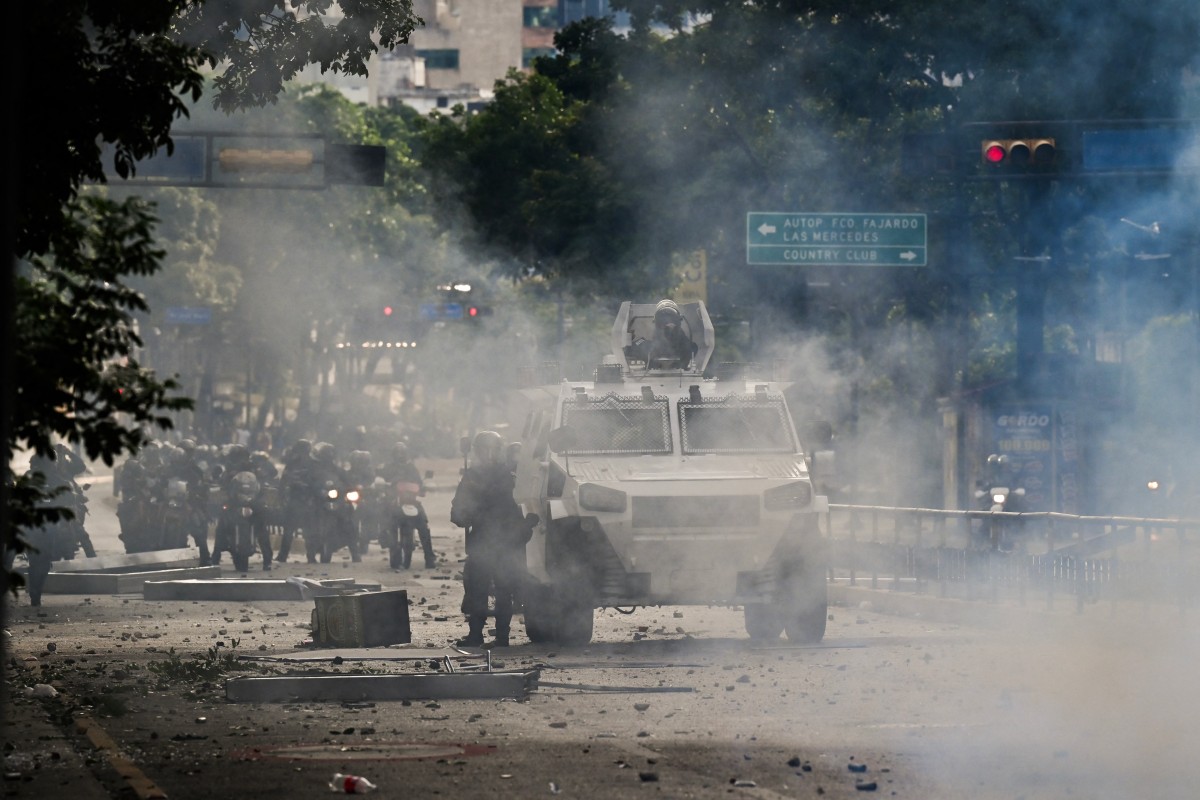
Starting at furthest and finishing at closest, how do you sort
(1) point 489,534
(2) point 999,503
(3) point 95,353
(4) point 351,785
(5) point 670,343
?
(2) point 999,503, (5) point 670,343, (1) point 489,534, (4) point 351,785, (3) point 95,353

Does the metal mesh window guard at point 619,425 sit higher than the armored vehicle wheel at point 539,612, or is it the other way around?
the metal mesh window guard at point 619,425

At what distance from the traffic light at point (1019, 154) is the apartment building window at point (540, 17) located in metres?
128

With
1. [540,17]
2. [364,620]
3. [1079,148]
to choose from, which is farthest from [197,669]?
[540,17]

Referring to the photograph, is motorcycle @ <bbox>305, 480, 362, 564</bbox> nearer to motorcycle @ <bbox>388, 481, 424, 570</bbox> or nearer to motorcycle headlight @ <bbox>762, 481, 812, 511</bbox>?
motorcycle @ <bbox>388, 481, 424, 570</bbox>

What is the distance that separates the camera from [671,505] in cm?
1645

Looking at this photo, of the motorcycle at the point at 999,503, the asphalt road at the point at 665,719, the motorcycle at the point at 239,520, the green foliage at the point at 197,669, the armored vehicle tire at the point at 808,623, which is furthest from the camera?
the motorcycle at the point at 239,520

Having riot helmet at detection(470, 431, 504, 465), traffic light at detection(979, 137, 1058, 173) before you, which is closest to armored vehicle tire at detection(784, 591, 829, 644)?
riot helmet at detection(470, 431, 504, 465)

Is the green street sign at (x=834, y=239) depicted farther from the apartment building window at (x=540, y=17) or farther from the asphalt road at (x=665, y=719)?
the apartment building window at (x=540, y=17)

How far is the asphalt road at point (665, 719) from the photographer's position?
377 inches

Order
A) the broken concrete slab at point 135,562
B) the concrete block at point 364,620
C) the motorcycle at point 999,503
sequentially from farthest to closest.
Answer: the broken concrete slab at point 135,562 < the motorcycle at point 999,503 < the concrete block at point 364,620

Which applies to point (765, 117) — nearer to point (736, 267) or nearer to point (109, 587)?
point (736, 267)

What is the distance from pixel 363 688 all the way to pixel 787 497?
4827mm

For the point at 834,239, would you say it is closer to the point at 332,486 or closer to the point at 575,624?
the point at 332,486

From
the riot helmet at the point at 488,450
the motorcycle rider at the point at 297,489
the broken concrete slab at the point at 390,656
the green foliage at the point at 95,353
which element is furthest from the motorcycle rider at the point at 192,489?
the green foliage at the point at 95,353
